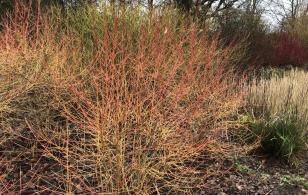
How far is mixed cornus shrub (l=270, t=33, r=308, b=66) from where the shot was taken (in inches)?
474

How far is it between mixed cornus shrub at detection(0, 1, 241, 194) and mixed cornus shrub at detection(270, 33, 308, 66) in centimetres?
718

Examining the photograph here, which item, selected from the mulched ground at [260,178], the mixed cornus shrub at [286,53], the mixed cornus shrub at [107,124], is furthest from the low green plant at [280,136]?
the mixed cornus shrub at [286,53]

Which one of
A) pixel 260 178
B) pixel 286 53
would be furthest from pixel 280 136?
pixel 286 53

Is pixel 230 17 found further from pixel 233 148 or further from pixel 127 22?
pixel 233 148

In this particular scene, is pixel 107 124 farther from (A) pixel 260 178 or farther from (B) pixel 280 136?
(B) pixel 280 136

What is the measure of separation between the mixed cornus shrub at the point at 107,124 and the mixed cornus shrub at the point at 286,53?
7184 millimetres

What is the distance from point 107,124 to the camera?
10.5ft

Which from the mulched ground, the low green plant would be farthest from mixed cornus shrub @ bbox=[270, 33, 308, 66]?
the mulched ground

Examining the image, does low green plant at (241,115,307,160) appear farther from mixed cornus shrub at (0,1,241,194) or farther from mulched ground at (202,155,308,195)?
mixed cornus shrub at (0,1,241,194)

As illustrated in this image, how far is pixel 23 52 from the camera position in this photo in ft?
15.4

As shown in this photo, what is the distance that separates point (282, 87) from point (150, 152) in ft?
8.05

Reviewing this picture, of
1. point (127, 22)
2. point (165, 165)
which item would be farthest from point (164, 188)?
point (127, 22)

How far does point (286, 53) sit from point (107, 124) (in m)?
10.1

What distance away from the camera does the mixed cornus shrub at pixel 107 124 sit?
126 inches
